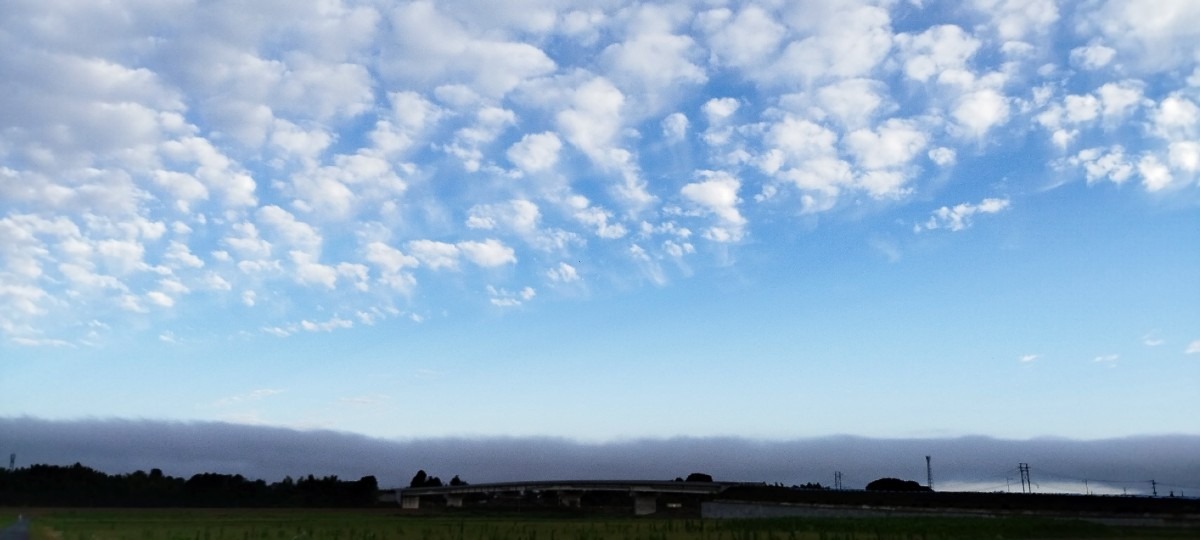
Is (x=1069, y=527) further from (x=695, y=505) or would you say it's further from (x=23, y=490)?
(x=23, y=490)

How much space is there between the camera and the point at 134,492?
169 metres

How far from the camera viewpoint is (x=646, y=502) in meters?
165

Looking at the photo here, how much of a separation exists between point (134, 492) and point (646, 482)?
307 ft

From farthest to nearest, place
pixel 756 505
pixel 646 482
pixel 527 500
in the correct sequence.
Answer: pixel 527 500 → pixel 646 482 → pixel 756 505

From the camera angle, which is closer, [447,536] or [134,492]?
[447,536]

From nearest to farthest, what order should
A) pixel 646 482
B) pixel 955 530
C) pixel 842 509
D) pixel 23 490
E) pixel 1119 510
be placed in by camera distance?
pixel 955 530 < pixel 1119 510 < pixel 842 509 < pixel 23 490 < pixel 646 482

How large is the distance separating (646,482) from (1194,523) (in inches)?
3984

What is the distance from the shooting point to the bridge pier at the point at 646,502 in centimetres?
16275

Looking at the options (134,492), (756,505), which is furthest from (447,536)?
(134,492)

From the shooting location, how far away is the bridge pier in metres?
163

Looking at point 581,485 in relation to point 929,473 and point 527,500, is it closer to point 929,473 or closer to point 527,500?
point 527,500

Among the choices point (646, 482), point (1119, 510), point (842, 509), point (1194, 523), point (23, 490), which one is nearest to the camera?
point (1194, 523)

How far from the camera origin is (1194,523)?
77438 mm

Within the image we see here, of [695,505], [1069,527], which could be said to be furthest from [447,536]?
[695,505]
